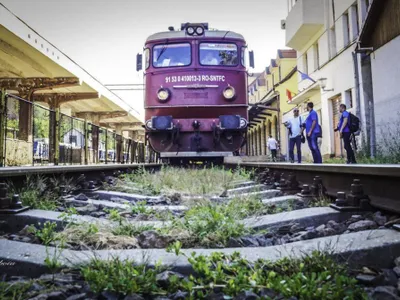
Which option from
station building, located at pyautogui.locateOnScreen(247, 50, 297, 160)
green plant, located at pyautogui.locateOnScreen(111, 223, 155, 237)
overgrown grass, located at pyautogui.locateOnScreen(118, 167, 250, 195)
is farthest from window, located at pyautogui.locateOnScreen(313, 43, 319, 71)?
green plant, located at pyautogui.locateOnScreen(111, 223, 155, 237)

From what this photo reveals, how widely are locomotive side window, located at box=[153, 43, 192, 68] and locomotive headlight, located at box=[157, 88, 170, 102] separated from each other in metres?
0.81

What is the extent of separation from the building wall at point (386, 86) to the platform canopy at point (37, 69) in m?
11.2

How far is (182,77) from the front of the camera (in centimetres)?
1038

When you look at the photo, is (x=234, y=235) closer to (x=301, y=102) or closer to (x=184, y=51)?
(x=184, y=51)

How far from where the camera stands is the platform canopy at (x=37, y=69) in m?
11.0

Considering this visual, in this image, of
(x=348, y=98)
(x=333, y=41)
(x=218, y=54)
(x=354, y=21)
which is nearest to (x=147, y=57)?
(x=218, y=54)

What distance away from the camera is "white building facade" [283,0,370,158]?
15.0m

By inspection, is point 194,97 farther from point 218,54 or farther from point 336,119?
point 336,119

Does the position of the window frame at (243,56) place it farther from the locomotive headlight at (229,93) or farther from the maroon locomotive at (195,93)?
the locomotive headlight at (229,93)

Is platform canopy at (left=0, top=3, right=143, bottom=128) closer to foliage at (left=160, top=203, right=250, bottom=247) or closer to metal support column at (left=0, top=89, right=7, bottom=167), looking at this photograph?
metal support column at (left=0, top=89, right=7, bottom=167)

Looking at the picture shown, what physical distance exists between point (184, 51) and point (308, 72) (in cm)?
1261

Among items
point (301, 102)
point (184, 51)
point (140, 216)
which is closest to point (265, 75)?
point (301, 102)

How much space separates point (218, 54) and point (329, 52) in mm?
8918

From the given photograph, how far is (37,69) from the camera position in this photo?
14445 millimetres
